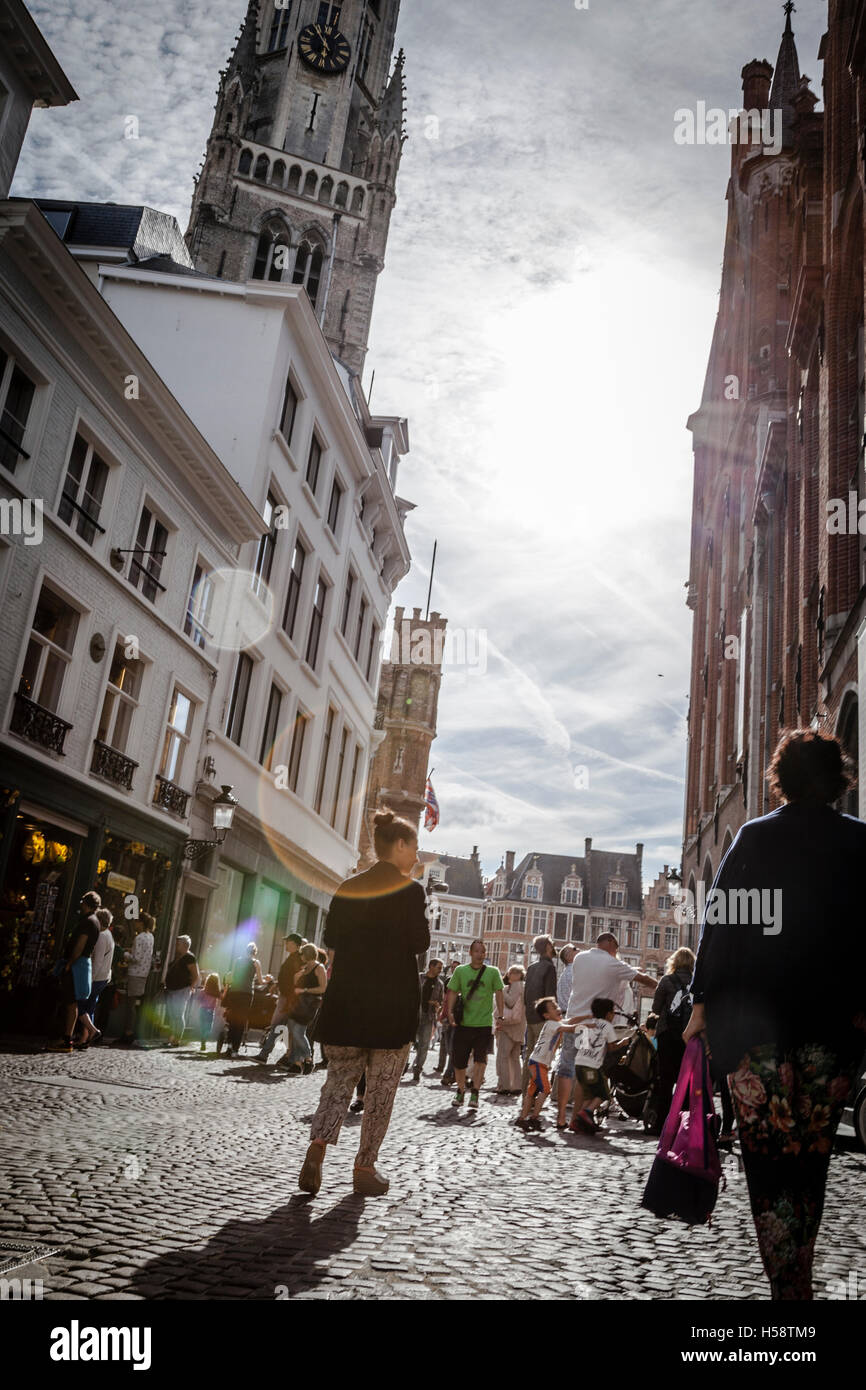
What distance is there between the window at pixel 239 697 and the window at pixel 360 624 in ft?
32.9

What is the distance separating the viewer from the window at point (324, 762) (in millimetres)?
28688

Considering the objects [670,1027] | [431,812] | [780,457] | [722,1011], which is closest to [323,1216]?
[722,1011]

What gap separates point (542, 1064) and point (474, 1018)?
61.3 inches

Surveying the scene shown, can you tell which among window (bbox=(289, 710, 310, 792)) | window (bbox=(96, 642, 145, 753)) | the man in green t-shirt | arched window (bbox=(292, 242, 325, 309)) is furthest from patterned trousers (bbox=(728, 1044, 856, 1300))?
arched window (bbox=(292, 242, 325, 309))

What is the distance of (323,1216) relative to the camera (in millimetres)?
4617

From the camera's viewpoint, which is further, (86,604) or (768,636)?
(768,636)

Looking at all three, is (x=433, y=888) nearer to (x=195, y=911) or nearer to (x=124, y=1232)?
(x=195, y=911)

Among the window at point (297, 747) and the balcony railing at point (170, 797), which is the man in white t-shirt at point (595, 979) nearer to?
the balcony railing at point (170, 797)

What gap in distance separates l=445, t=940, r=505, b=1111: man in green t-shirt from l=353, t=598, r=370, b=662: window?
821 inches

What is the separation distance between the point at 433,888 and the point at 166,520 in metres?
29.1

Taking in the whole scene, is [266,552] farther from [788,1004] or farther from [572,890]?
[572,890]

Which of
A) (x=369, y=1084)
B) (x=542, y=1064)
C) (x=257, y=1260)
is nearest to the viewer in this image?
(x=257, y=1260)

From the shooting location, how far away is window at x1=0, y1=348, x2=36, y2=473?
43.5 ft

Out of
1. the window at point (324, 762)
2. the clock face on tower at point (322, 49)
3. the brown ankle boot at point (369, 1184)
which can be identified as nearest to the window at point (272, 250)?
the clock face on tower at point (322, 49)
